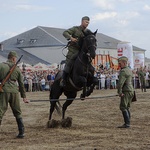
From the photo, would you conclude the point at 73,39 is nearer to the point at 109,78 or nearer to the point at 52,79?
the point at 52,79

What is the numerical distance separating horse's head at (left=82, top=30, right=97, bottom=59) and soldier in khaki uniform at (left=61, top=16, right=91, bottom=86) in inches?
12.9

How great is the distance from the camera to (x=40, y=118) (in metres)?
15.9

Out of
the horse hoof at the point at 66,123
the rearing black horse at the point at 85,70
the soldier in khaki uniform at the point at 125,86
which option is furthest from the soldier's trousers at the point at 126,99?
the horse hoof at the point at 66,123

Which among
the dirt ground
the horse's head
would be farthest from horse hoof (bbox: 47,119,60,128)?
the horse's head

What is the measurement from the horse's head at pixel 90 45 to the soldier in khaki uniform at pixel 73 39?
1.07ft

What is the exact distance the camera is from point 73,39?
1259cm

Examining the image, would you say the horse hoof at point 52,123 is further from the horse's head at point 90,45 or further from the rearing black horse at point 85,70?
the horse's head at point 90,45

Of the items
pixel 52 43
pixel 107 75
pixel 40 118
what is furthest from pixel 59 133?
pixel 52 43

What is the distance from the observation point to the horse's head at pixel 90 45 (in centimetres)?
1198

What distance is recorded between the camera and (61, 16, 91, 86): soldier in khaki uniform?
41.4 ft

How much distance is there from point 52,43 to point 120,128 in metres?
74.1

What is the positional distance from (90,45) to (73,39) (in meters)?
0.74

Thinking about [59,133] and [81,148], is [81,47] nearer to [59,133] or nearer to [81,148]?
[59,133]

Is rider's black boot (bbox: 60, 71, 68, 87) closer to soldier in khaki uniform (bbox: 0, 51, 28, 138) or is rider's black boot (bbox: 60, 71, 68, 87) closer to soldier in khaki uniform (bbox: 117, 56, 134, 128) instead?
soldier in khaki uniform (bbox: 117, 56, 134, 128)
